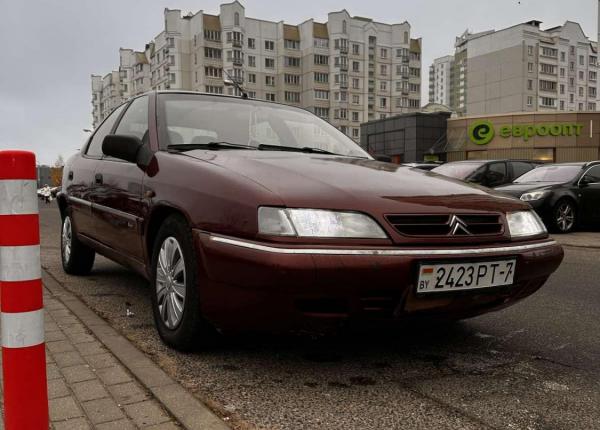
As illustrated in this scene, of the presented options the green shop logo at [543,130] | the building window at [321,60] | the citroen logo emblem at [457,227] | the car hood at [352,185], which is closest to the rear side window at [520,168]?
the car hood at [352,185]

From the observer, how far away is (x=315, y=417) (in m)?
2.26

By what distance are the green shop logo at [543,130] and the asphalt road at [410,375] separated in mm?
39784

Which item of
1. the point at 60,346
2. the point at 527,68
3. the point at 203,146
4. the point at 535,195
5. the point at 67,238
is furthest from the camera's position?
the point at 527,68

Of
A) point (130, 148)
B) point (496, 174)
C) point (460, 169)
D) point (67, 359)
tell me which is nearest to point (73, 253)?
point (130, 148)

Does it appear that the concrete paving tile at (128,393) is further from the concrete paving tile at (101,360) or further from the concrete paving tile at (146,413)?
the concrete paving tile at (101,360)

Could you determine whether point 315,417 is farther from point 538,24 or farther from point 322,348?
point 538,24

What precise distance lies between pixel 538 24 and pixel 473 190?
84592mm

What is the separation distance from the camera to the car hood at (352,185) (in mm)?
2566

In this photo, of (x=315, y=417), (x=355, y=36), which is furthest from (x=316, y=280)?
(x=355, y=36)

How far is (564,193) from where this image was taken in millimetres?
10133

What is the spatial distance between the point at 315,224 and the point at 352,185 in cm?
38

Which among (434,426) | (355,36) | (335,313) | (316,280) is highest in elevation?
(355,36)

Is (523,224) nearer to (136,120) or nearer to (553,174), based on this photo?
(136,120)

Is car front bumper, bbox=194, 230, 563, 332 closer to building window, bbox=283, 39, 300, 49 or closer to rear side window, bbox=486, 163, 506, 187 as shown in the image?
rear side window, bbox=486, 163, 506, 187
